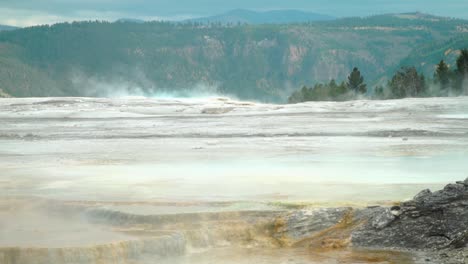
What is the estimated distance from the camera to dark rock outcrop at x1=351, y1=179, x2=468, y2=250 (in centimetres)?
1252

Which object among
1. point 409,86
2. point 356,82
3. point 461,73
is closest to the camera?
point 461,73

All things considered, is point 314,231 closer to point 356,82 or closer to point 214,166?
point 214,166

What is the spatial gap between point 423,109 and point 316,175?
23361 mm

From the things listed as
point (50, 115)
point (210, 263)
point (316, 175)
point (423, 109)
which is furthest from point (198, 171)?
point (50, 115)

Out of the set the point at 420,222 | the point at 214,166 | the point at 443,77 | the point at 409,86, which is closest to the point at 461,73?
the point at 443,77

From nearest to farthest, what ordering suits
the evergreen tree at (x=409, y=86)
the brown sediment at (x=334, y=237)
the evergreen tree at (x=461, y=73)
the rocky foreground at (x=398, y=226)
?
the rocky foreground at (x=398, y=226) → the brown sediment at (x=334, y=237) → the evergreen tree at (x=461, y=73) → the evergreen tree at (x=409, y=86)

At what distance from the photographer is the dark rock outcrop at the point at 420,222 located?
12.5 meters

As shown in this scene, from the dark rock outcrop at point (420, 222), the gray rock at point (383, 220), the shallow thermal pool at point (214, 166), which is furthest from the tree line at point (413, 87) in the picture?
the gray rock at point (383, 220)

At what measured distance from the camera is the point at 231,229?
41.9 ft

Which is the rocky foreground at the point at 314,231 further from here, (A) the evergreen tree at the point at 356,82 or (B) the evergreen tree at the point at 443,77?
(A) the evergreen tree at the point at 356,82

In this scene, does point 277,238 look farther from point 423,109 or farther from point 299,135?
point 423,109

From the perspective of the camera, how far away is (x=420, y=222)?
12.6 m

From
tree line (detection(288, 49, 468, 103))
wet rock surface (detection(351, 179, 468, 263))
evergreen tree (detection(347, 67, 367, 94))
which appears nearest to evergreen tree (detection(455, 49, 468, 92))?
tree line (detection(288, 49, 468, 103))

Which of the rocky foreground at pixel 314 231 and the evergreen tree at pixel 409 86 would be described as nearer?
the rocky foreground at pixel 314 231
